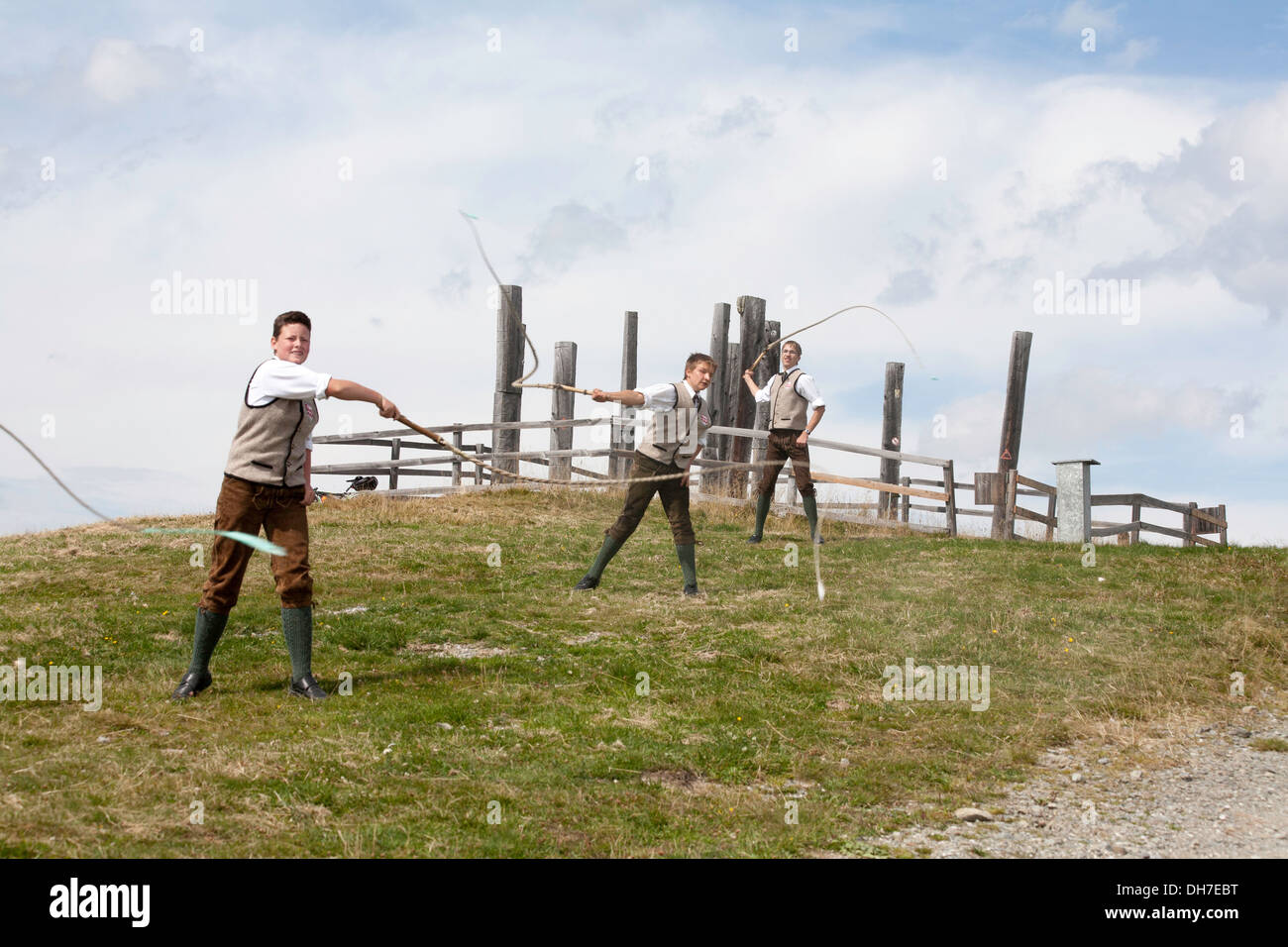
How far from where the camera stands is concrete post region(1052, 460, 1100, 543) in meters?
17.6

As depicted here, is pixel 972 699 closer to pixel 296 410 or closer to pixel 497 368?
pixel 296 410

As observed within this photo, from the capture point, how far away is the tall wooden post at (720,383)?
21797mm

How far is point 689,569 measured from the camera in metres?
11.3

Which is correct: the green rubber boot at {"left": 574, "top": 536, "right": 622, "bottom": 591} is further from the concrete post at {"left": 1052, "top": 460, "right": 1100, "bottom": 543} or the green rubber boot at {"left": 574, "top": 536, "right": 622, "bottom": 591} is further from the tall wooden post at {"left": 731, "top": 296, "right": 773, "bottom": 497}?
the tall wooden post at {"left": 731, "top": 296, "right": 773, "bottom": 497}

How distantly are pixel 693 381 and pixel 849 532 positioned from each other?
8.53 m

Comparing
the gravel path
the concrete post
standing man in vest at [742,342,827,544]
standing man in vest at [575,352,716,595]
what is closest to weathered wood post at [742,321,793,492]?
the concrete post

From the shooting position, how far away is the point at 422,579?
41.4ft

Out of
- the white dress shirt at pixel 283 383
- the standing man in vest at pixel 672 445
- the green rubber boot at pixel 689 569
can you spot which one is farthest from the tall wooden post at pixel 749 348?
the white dress shirt at pixel 283 383

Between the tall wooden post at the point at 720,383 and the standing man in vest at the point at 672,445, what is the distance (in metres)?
10.6

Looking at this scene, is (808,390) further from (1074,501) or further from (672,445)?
(1074,501)

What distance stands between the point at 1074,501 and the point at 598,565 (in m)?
9.67

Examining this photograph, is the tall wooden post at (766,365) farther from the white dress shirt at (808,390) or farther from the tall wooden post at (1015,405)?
the white dress shirt at (808,390)
